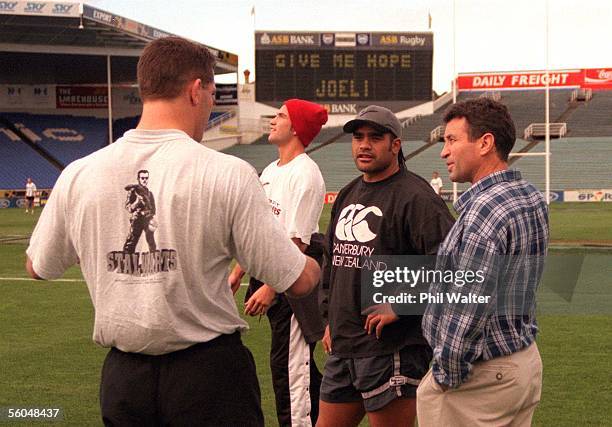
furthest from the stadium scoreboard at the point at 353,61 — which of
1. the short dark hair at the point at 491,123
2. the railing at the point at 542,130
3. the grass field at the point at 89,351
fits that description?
the short dark hair at the point at 491,123

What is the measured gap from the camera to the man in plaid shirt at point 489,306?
3045mm

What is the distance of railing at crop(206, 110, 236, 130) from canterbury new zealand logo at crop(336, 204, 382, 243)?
47388 mm

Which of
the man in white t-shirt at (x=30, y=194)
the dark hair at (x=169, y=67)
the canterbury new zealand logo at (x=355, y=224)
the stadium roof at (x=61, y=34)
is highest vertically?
the stadium roof at (x=61, y=34)

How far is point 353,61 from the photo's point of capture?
145ft

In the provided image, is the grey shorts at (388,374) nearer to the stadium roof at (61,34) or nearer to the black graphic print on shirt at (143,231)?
the black graphic print on shirt at (143,231)

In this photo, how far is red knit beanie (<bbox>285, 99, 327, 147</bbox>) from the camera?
17.6ft

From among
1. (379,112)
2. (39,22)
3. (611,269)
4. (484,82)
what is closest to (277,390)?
(379,112)

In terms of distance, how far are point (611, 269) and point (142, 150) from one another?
1282 cm

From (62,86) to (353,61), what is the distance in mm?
16326

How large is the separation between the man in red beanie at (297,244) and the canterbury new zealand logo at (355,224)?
0.83 meters

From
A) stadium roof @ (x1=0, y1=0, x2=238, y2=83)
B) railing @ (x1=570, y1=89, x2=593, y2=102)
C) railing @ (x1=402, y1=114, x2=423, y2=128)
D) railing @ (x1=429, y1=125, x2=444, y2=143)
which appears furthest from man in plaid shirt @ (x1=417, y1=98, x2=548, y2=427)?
railing @ (x1=570, y1=89, x2=593, y2=102)

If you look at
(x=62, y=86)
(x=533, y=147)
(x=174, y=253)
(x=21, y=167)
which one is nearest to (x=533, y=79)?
(x=533, y=147)

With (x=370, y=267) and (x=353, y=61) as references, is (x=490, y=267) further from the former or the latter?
(x=353, y=61)

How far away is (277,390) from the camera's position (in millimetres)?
5391
